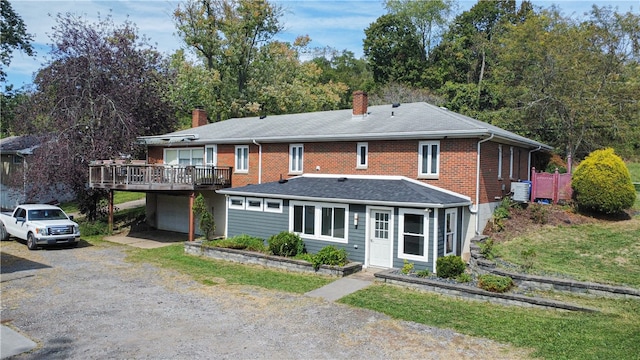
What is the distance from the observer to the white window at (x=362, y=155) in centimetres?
1827

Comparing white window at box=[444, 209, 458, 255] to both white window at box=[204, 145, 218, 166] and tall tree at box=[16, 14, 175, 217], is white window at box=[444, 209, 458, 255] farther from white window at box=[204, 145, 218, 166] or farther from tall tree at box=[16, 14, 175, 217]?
tall tree at box=[16, 14, 175, 217]

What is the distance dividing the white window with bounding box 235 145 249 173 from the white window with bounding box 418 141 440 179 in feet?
31.3

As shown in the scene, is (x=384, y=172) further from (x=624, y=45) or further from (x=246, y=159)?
(x=624, y=45)

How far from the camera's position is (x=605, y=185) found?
675 inches

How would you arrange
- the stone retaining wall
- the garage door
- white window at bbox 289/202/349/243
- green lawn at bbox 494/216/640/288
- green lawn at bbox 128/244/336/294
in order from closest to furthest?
1. the stone retaining wall
2. green lawn at bbox 494/216/640/288
3. green lawn at bbox 128/244/336/294
4. white window at bbox 289/202/349/243
5. the garage door

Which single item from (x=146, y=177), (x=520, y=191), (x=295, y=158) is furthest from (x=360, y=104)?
(x=146, y=177)

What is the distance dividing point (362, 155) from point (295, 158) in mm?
3696

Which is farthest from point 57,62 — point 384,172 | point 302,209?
point 384,172

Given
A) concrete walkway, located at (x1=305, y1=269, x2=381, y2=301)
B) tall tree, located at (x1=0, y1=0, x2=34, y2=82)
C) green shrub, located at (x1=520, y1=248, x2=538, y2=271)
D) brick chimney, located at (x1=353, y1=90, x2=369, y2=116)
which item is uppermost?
tall tree, located at (x1=0, y1=0, x2=34, y2=82)

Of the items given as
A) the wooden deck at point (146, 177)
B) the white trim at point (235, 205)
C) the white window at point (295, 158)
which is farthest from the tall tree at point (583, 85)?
the wooden deck at point (146, 177)

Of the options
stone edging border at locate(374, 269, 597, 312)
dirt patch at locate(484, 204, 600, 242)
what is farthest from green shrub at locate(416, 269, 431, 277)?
dirt patch at locate(484, 204, 600, 242)

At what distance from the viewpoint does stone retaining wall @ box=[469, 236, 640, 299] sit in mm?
10821

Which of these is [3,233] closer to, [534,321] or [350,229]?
[350,229]

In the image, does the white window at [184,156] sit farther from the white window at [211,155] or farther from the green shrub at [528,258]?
the green shrub at [528,258]
